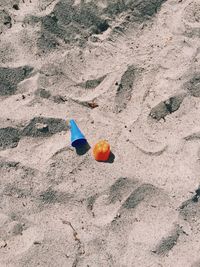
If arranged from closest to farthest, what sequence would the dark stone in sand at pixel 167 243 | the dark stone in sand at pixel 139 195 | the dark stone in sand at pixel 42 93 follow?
1. the dark stone in sand at pixel 167 243
2. the dark stone in sand at pixel 139 195
3. the dark stone in sand at pixel 42 93

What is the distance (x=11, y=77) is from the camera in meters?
2.90

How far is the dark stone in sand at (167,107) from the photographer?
2.79 m

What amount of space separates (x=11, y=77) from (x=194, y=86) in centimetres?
118

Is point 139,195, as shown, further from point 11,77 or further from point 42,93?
point 11,77

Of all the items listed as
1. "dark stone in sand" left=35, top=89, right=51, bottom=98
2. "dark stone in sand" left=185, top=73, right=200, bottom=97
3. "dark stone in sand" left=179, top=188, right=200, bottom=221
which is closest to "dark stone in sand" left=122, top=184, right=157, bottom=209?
"dark stone in sand" left=179, top=188, right=200, bottom=221

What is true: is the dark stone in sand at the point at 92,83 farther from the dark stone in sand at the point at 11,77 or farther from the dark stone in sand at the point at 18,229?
the dark stone in sand at the point at 18,229

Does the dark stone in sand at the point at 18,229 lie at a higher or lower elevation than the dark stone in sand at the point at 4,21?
lower

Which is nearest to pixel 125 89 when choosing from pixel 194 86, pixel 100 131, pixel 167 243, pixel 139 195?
pixel 100 131

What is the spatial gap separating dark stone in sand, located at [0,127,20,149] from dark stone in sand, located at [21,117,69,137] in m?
0.04

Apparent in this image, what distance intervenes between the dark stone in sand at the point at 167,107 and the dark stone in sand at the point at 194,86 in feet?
0.20

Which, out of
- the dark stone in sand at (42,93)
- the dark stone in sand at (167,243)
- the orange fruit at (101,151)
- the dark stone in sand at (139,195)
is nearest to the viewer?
the dark stone in sand at (167,243)

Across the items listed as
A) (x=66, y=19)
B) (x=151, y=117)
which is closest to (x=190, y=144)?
(x=151, y=117)

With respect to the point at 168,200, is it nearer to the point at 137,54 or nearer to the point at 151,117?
the point at 151,117

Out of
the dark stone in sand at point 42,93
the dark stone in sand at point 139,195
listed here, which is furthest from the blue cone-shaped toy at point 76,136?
the dark stone in sand at point 139,195
